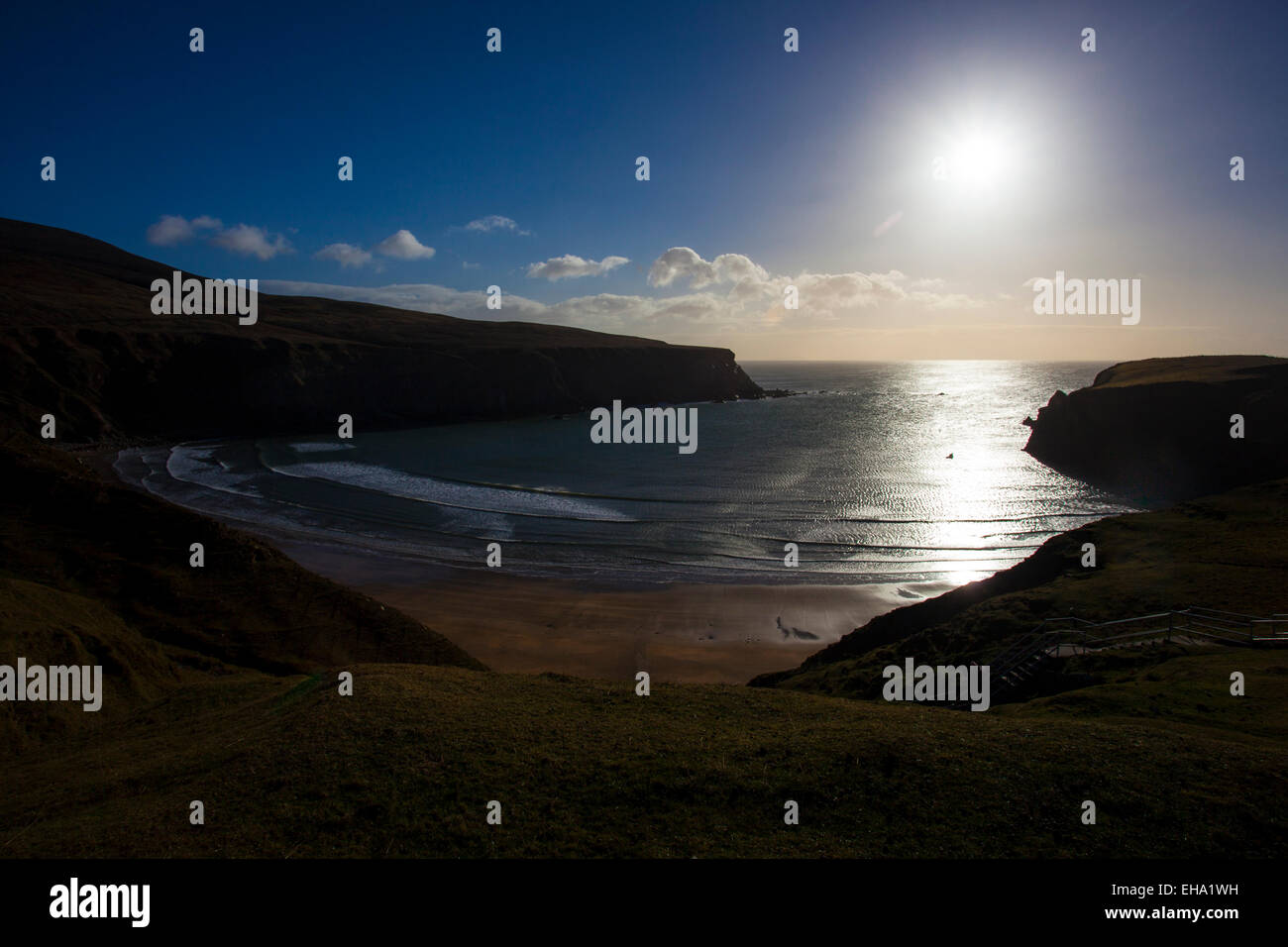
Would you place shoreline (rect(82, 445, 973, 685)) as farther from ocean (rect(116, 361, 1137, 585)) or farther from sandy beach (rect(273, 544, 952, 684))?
ocean (rect(116, 361, 1137, 585))

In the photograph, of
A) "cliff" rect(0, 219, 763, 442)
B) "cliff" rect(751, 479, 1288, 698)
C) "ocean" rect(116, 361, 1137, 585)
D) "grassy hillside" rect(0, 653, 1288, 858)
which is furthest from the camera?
"cliff" rect(0, 219, 763, 442)

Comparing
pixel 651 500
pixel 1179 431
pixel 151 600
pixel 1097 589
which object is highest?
pixel 1179 431

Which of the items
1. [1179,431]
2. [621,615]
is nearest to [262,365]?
[621,615]

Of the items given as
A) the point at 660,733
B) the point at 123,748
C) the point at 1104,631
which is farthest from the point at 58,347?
the point at 1104,631

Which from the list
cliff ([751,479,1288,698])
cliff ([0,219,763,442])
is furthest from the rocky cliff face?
cliff ([0,219,763,442])

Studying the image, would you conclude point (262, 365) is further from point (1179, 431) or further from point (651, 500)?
point (1179, 431)
